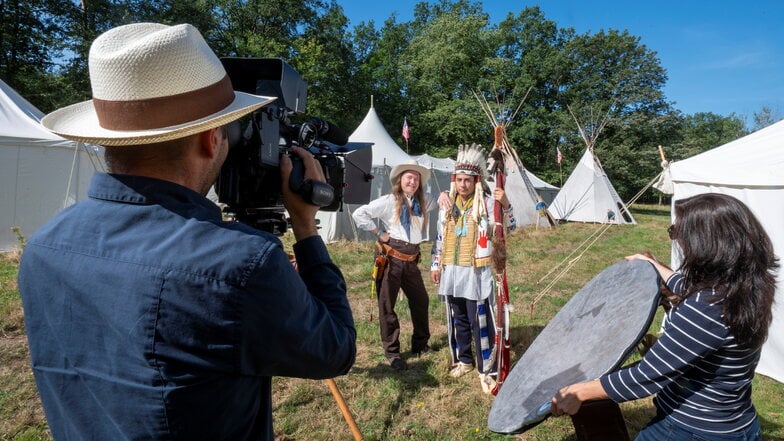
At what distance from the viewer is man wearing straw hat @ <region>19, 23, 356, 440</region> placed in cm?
76

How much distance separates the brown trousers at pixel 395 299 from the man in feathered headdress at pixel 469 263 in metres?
0.30

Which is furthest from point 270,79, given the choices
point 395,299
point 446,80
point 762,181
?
point 446,80

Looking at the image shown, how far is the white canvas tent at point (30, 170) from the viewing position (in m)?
7.52

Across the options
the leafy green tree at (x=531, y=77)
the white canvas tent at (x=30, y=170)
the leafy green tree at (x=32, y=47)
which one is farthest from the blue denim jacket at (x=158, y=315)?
the leafy green tree at (x=531, y=77)

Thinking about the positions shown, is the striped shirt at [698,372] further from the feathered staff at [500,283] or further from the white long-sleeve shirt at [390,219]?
the white long-sleeve shirt at [390,219]

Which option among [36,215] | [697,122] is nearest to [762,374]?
[36,215]

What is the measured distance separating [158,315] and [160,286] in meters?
0.05

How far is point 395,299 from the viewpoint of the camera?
3.99 m

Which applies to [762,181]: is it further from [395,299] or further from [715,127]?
[715,127]

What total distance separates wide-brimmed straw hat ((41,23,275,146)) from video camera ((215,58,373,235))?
0.17 meters

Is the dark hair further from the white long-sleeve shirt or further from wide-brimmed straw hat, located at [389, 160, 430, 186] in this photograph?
wide-brimmed straw hat, located at [389, 160, 430, 186]

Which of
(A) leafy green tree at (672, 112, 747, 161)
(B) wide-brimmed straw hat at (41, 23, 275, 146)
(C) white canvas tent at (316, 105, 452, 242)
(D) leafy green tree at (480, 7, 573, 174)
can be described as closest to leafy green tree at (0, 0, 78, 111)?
(C) white canvas tent at (316, 105, 452, 242)

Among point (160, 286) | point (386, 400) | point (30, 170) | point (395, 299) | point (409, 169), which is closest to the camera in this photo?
point (160, 286)

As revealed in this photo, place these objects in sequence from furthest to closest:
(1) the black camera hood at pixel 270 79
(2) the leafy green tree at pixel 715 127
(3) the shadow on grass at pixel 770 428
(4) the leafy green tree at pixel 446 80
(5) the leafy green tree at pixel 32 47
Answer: (2) the leafy green tree at pixel 715 127 < (4) the leafy green tree at pixel 446 80 < (5) the leafy green tree at pixel 32 47 < (3) the shadow on grass at pixel 770 428 < (1) the black camera hood at pixel 270 79
